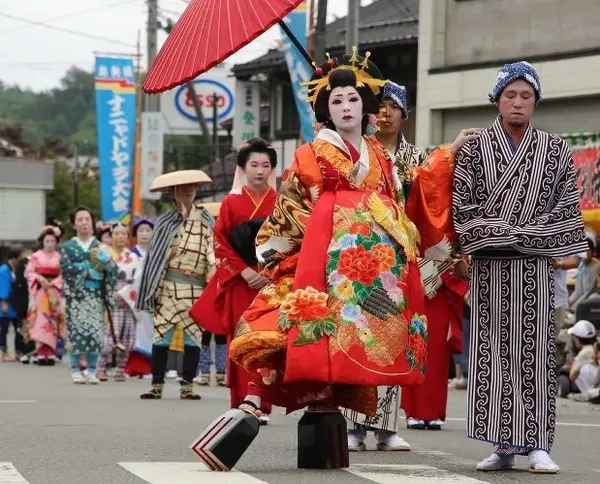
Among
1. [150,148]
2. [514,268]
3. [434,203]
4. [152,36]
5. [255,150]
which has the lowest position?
[514,268]

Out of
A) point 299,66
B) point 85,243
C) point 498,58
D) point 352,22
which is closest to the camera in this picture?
point 85,243

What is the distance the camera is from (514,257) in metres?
7.73

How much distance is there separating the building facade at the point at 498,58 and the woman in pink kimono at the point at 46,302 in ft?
26.1

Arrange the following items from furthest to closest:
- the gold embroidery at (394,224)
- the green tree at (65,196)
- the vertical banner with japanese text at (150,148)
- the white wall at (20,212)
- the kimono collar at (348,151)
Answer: the green tree at (65,196)
the white wall at (20,212)
the vertical banner with japanese text at (150,148)
the kimono collar at (348,151)
the gold embroidery at (394,224)

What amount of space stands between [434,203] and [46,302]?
14.8 metres

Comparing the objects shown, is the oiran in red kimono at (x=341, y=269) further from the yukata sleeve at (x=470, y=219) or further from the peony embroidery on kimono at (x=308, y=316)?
the yukata sleeve at (x=470, y=219)

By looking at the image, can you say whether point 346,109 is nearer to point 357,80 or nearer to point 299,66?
point 357,80

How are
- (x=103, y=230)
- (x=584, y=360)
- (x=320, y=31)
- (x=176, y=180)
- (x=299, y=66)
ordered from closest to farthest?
(x=176, y=180), (x=584, y=360), (x=103, y=230), (x=320, y=31), (x=299, y=66)

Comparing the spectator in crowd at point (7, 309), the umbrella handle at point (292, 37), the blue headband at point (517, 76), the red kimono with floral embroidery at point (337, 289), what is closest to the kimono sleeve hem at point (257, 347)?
the red kimono with floral embroidery at point (337, 289)

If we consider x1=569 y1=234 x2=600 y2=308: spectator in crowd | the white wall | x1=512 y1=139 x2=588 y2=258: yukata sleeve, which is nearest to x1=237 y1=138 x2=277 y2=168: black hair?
x1=512 y1=139 x2=588 y2=258: yukata sleeve

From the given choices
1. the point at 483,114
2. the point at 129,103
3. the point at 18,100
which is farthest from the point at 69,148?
the point at 483,114

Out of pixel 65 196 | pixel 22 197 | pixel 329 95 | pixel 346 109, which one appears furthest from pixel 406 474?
pixel 65 196

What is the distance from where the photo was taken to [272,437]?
31.2ft

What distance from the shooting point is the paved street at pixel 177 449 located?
708 cm
